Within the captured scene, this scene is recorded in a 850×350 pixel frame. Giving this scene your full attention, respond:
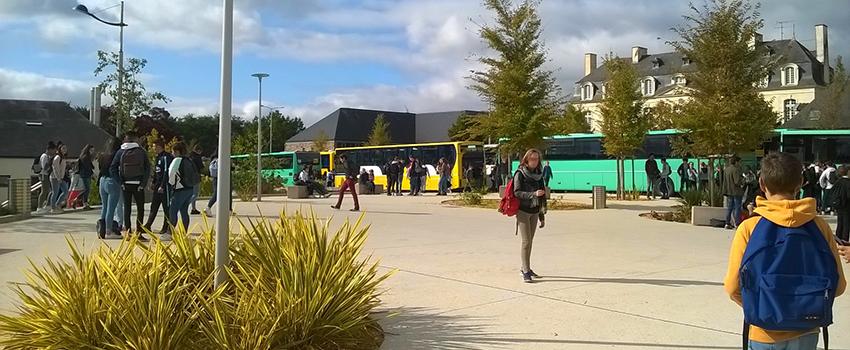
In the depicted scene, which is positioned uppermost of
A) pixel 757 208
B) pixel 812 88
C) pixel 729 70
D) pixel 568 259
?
pixel 812 88

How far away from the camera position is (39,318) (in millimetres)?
4508

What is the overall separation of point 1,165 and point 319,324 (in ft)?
162

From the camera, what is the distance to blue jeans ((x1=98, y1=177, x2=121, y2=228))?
11.1 metres

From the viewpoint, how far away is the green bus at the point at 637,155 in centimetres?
2666

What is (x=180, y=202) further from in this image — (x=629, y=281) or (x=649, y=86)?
(x=649, y=86)

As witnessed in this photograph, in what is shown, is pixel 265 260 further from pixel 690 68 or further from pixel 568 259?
pixel 690 68

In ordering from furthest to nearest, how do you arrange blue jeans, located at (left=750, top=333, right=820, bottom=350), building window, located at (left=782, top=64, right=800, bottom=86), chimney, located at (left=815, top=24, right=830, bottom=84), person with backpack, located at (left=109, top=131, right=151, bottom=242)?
chimney, located at (left=815, top=24, right=830, bottom=84) < building window, located at (left=782, top=64, right=800, bottom=86) < person with backpack, located at (left=109, top=131, right=151, bottom=242) < blue jeans, located at (left=750, top=333, right=820, bottom=350)

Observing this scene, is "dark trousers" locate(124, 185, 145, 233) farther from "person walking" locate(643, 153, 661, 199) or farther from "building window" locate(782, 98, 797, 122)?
"building window" locate(782, 98, 797, 122)

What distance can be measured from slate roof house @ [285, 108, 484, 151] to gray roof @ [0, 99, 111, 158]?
33.6 m

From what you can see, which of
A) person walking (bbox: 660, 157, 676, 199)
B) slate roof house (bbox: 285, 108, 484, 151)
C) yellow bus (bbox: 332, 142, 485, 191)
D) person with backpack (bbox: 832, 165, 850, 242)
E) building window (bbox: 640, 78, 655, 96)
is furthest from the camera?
slate roof house (bbox: 285, 108, 484, 151)

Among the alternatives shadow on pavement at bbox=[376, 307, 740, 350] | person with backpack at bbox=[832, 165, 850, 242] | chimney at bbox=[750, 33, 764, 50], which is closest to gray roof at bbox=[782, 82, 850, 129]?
chimney at bbox=[750, 33, 764, 50]

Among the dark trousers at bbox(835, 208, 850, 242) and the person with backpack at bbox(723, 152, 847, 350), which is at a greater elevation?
the person with backpack at bbox(723, 152, 847, 350)

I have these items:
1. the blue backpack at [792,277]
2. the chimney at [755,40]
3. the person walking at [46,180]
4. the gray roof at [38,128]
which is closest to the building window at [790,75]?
the chimney at [755,40]

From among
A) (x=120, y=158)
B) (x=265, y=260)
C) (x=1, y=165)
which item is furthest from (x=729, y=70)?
(x=1, y=165)
